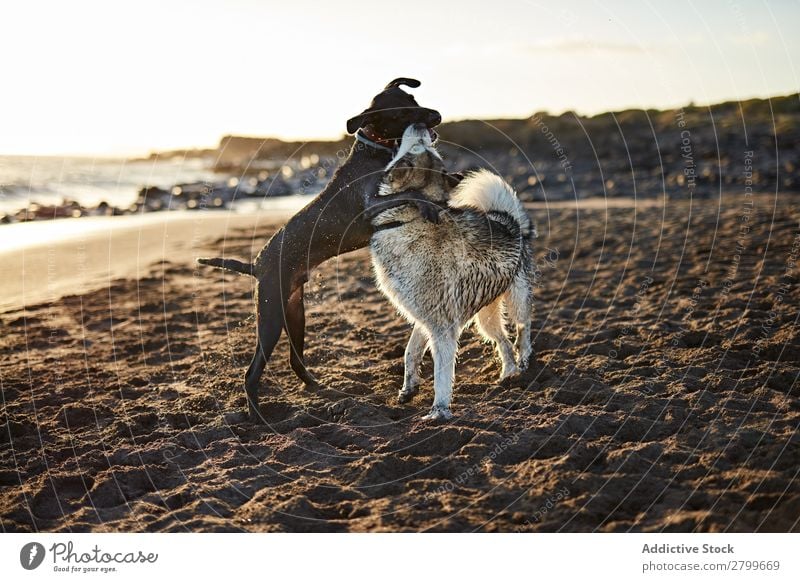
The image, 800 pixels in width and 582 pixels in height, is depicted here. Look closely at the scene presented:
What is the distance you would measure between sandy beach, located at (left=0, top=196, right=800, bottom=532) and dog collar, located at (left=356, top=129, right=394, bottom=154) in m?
2.15

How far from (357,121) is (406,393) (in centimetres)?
241

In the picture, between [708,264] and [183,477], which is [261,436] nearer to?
[183,477]

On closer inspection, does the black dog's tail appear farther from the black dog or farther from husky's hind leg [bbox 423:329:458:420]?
husky's hind leg [bbox 423:329:458:420]

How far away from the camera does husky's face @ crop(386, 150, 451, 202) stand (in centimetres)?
609

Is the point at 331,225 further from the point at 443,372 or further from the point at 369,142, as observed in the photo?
the point at 443,372

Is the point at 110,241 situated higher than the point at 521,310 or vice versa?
the point at 521,310

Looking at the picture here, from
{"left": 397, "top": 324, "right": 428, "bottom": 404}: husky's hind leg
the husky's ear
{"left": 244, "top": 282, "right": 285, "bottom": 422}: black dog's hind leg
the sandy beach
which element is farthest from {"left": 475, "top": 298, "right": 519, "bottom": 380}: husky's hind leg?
the husky's ear

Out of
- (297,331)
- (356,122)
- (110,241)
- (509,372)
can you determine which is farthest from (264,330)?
(110,241)

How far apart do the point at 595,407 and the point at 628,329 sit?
2.24m

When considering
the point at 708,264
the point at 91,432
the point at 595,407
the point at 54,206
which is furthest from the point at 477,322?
the point at 54,206

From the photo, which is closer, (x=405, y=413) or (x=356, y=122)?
(x=405, y=413)

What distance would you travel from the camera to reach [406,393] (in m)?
6.41

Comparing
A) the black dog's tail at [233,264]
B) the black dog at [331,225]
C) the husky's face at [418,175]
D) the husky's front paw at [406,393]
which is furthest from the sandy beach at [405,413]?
the husky's face at [418,175]
